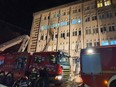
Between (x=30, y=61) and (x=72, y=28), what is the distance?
64.9ft

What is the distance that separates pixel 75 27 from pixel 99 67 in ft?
73.6

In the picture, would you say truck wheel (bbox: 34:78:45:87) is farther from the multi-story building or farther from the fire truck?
the multi-story building

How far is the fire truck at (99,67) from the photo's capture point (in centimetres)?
852

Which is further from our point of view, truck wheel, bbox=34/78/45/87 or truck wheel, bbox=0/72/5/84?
truck wheel, bbox=0/72/5/84

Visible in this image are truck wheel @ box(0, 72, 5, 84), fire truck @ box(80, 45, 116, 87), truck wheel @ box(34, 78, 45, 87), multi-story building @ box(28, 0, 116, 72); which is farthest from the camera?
multi-story building @ box(28, 0, 116, 72)

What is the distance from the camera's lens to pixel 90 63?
9.55 m

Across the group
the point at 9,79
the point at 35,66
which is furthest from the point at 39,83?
the point at 9,79

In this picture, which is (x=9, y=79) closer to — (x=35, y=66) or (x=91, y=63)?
(x=35, y=66)

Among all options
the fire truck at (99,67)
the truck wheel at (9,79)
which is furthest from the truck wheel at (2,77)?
the fire truck at (99,67)

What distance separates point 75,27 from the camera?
30.8 meters

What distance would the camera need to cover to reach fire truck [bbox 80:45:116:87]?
852 centimetres

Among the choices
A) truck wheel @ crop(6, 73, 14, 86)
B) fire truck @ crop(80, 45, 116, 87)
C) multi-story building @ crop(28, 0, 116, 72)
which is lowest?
truck wheel @ crop(6, 73, 14, 86)

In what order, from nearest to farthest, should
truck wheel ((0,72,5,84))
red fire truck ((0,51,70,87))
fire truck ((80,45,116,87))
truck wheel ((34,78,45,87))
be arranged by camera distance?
fire truck ((80,45,116,87))
truck wheel ((34,78,45,87))
red fire truck ((0,51,70,87))
truck wheel ((0,72,5,84))

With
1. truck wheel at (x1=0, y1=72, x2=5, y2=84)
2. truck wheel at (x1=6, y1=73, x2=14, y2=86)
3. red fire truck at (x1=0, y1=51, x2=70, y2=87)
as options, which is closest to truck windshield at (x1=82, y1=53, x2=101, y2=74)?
red fire truck at (x1=0, y1=51, x2=70, y2=87)
